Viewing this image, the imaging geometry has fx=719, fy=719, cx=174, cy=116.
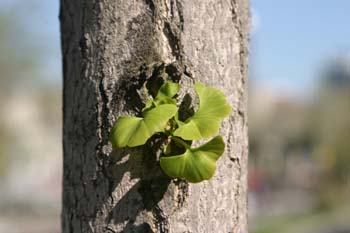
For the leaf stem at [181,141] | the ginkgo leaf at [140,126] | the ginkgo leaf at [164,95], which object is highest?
the ginkgo leaf at [164,95]

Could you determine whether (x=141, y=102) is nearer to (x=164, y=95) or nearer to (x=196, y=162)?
(x=164, y=95)

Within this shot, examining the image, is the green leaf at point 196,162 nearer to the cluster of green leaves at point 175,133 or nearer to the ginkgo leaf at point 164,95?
the cluster of green leaves at point 175,133

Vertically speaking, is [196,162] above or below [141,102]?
below

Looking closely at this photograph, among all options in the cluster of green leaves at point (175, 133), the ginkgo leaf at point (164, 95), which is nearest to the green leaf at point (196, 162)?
the cluster of green leaves at point (175, 133)

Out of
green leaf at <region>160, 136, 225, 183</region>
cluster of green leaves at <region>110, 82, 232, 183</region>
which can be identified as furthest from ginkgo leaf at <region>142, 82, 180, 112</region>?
green leaf at <region>160, 136, 225, 183</region>

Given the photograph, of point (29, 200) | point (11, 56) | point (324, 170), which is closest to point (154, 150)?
point (11, 56)

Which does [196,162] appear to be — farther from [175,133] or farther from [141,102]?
[141,102]

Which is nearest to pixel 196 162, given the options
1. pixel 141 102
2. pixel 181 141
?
pixel 181 141
